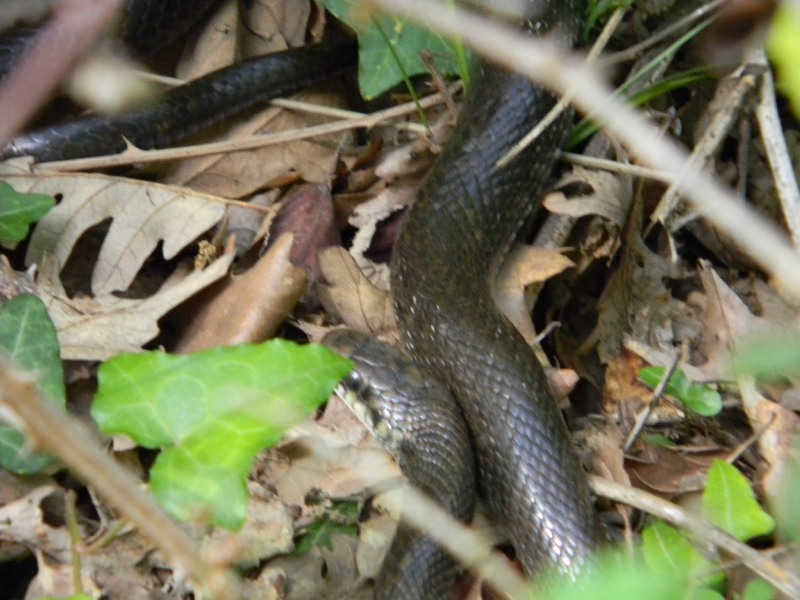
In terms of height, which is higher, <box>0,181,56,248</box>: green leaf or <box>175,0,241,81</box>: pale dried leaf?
→ <box>175,0,241,81</box>: pale dried leaf

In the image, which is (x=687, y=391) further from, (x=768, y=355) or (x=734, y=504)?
(x=768, y=355)

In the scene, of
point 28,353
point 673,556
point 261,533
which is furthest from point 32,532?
point 673,556

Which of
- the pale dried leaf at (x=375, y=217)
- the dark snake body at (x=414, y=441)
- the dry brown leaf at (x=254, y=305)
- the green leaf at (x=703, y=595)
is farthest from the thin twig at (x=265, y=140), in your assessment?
the green leaf at (x=703, y=595)

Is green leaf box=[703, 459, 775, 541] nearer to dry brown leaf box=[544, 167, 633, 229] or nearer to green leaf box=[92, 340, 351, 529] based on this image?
green leaf box=[92, 340, 351, 529]

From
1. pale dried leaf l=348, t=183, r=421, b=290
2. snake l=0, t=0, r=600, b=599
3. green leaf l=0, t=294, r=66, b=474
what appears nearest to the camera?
green leaf l=0, t=294, r=66, b=474

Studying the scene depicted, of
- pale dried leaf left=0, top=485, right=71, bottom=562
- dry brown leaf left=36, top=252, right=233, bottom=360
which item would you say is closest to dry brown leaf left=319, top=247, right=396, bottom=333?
dry brown leaf left=36, top=252, right=233, bottom=360

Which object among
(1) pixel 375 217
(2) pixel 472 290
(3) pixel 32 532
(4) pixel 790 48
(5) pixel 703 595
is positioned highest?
(4) pixel 790 48

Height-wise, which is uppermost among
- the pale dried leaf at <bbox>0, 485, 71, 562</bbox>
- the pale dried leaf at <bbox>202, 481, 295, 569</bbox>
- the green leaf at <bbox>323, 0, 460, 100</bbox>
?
the green leaf at <bbox>323, 0, 460, 100</bbox>

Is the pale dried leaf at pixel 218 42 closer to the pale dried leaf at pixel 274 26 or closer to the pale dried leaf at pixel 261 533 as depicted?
the pale dried leaf at pixel 274 26
